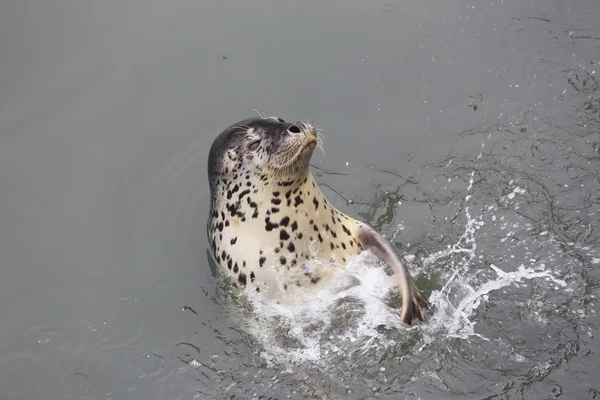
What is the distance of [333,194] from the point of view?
20.6 feet

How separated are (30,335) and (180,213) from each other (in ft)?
4.70

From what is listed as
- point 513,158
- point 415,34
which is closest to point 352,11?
point 415,34

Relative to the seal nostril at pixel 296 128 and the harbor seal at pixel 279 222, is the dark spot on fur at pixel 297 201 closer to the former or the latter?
the harbor seal at pixel 279 222

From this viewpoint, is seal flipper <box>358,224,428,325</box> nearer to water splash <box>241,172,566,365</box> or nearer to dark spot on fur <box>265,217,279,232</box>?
water splash <box>241,172,566,365</box>

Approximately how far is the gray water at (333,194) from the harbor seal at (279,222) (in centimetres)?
32

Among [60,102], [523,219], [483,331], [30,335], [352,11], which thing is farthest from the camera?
[352,11]

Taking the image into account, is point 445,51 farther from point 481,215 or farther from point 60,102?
point 60,102

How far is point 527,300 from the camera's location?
5.18 m

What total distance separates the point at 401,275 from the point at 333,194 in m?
1.46

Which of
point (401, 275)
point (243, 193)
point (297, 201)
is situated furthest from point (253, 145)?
point (401, 275)

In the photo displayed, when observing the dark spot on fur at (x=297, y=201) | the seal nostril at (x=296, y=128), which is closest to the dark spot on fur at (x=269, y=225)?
the dark spot on fur at (x=297, y=201)

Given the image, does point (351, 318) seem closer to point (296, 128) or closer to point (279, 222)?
point (279, 222)

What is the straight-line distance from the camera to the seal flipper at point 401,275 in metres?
4.88

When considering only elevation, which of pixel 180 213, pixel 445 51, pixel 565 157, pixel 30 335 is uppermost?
pixel 445 51
